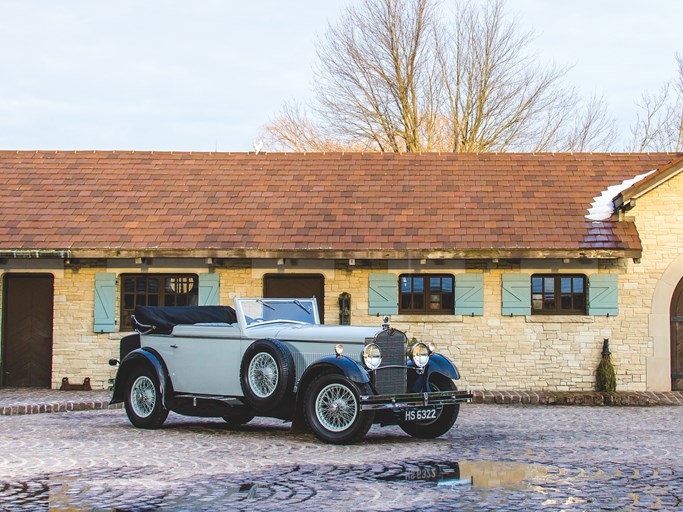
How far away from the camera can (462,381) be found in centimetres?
1767

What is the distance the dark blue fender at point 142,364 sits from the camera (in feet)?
38.2

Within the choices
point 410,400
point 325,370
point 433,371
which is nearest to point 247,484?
point 325,370

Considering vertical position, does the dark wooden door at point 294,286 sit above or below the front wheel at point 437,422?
above

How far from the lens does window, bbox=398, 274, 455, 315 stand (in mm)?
18156

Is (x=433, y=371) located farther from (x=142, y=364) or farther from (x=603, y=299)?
(x=603, y=299)

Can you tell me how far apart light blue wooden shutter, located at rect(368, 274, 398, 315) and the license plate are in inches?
293

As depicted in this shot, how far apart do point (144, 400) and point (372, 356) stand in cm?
322

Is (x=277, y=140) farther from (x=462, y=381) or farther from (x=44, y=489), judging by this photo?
(x=44, y=489)

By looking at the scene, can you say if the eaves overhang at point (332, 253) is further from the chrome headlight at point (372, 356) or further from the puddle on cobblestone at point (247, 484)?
the puddle on cobblestone at point (247, 484)

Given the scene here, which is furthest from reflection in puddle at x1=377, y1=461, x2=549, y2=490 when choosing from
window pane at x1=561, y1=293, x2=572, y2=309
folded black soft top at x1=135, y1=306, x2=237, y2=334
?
window pane at x1=561, y1=293, x2=572, y2=309

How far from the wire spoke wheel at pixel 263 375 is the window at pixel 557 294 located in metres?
8.44

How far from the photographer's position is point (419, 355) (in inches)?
423

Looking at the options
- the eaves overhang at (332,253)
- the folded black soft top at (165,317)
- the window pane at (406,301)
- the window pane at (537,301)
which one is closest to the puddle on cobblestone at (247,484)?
the folded black soft top at (165,317)

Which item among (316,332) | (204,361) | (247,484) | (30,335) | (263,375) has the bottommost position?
(247,484)
